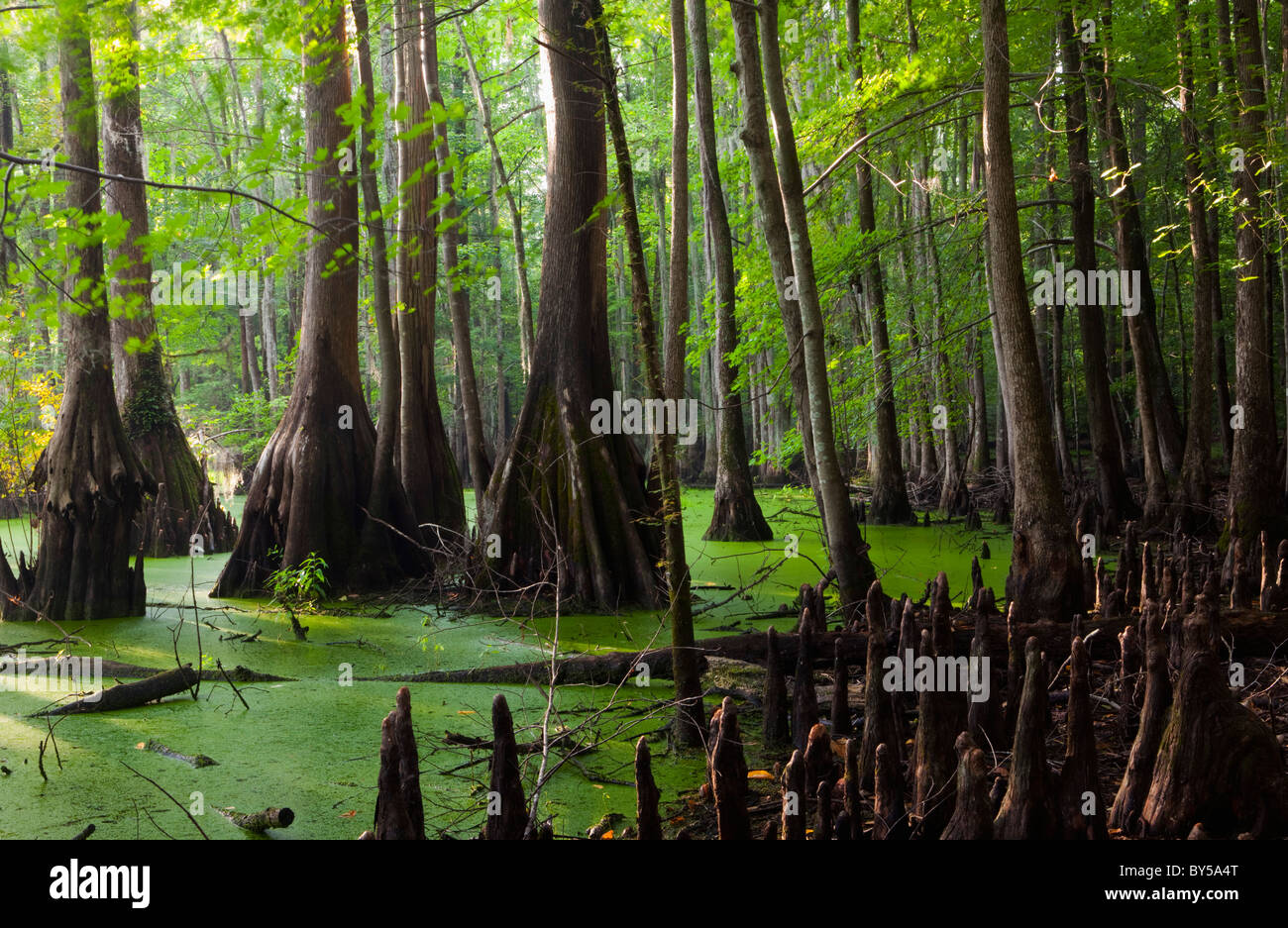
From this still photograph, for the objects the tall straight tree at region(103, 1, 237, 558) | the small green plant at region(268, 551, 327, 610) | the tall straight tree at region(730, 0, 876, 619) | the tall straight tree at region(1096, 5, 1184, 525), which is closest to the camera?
A: the tall straight tree at region(730, 0, 876, 619)

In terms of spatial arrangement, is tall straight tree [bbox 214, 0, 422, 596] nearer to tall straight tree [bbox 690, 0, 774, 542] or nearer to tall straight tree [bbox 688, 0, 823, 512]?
tall straight tree [bbox 688, 0, 823, 512]

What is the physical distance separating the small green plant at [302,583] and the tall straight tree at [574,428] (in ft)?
5.06

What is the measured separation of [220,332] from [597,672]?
29.0m

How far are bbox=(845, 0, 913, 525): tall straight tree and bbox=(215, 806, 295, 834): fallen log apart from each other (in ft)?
22.7

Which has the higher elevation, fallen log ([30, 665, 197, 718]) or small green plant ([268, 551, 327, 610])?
small green plant ([268, 551, 327, 610])

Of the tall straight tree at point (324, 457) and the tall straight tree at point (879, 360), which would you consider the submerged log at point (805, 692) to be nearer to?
the tall straight tree at point (324, 457)

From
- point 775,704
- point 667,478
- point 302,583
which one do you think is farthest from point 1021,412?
point 302,583

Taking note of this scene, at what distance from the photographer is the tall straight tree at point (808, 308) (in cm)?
620

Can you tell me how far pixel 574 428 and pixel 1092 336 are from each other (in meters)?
6.38

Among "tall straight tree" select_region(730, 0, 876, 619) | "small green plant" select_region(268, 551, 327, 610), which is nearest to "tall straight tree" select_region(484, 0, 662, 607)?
"small green plant" select_region(268, 551, 327, 610)

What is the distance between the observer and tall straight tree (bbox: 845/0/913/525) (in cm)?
956

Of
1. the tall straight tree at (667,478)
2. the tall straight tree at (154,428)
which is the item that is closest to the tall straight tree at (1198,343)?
the tall straight tree at (667,478)

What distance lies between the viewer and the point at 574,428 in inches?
324

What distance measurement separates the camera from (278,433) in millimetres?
9133
